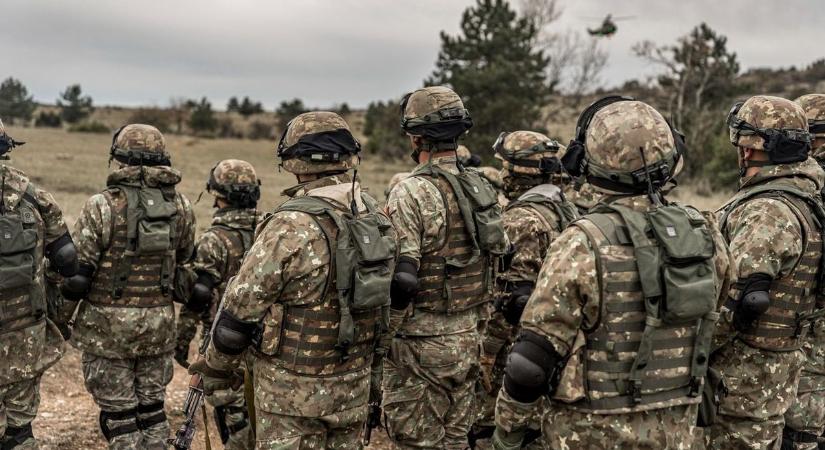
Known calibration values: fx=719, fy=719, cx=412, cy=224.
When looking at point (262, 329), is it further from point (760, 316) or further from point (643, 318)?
point (760, 316)

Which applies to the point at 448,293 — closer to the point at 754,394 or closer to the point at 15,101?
the point at 754,394

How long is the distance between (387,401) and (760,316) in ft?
8.18

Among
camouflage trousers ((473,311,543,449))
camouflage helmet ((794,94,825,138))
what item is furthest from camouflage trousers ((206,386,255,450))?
camouflage helmet ((794,94,825,138))

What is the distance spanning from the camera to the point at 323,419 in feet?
13.2

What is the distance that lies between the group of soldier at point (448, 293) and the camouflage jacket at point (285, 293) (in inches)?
0.5

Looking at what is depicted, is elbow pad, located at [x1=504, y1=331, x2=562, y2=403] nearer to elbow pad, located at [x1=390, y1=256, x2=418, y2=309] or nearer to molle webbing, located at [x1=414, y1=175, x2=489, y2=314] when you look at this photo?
elbow pad, located at [x1=390, y1=256, x2=418, y2=309]

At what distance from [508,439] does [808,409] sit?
2948 mm

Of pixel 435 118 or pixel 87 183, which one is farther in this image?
pixel 87 183

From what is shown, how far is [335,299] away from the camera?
3998mm

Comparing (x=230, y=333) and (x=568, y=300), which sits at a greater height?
(x=568, y=300)

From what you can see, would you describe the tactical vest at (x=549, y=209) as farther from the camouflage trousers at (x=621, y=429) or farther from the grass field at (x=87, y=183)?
the grass field at (x=87, y=183)

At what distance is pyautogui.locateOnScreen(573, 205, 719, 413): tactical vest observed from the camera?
3215 millimetres

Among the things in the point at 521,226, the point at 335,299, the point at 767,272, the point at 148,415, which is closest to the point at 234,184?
the point at 148,415

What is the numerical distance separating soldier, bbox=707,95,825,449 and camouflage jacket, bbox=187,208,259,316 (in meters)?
4.03
